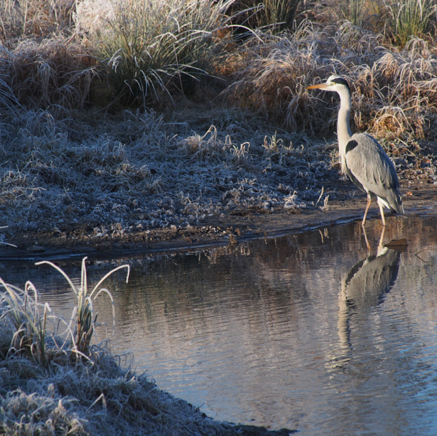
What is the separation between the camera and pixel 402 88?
375 inches

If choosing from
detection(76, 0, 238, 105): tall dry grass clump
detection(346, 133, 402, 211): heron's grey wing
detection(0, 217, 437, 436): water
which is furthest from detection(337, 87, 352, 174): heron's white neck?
detection(76, 0, 238, 105): tall dry grass clump

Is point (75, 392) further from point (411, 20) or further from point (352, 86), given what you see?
point (411, 20)

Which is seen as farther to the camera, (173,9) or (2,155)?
(173,9)

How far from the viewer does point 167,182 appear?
24.8 feet

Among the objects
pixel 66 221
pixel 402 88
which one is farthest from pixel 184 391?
pixel 402 88

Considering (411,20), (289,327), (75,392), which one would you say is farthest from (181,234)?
(411,20)

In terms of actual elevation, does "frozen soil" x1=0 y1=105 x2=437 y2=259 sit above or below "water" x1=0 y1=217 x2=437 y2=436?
above

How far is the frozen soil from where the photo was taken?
6.43 m

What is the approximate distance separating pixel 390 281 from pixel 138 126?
508 centimetres

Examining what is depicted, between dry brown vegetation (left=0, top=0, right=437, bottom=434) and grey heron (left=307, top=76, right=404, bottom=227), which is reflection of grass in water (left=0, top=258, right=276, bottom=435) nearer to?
dry brown vegetation (left=0, top=0, right=437, bottom=434)

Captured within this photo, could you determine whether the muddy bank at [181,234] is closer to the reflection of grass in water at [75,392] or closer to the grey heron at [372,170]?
the grey heron at [372,170]

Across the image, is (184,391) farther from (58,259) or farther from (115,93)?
(115,93)

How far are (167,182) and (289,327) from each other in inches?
160

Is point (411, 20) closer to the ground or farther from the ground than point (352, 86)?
farther from the ground
